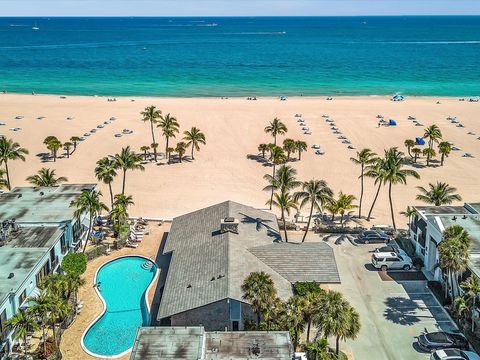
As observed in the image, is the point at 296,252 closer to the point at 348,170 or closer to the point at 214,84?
the point at 348,170

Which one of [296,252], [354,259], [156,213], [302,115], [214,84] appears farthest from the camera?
[214,84]

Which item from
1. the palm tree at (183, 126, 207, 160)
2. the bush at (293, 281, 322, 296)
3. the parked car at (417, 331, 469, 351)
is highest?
the palm tree at (183, 126, 207, 160)

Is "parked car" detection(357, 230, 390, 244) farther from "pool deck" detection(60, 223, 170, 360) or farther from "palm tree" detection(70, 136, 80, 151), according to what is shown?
"palm tree" detection(70, 136, 80, 151)

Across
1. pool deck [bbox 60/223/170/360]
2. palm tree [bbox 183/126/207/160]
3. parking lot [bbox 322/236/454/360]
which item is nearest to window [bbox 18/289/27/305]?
pool deck [bbox 60/223/170/360]

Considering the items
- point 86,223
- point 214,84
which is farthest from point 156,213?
point 214,84

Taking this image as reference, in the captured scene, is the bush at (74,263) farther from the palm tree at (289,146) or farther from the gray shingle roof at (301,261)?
the palm tree at (289,146)

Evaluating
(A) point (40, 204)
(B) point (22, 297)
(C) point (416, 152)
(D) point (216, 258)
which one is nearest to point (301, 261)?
(D) point (216, 258)

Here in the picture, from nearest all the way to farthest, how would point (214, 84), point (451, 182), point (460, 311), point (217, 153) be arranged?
point (460, 311)
point (451, 182)
point (217, 153)
point (214, 84)

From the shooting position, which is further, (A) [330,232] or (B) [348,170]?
(B) [348,170]
